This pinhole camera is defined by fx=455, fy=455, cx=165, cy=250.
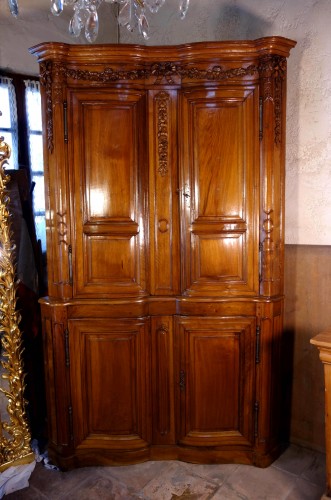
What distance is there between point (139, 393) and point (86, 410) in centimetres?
31

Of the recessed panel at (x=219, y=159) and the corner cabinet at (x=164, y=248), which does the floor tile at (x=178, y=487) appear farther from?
the recessed panel at (x=219, y=159)

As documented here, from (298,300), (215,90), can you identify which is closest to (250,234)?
(298,300)

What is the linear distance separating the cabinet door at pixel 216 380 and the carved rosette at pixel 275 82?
102 cm

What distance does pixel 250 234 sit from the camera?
2.36 meters

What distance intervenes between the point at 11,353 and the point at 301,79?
81.9 inches

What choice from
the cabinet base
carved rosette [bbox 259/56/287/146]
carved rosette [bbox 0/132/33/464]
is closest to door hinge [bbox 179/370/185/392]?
the cabinet base

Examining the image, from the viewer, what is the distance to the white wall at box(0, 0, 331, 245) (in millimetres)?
2486

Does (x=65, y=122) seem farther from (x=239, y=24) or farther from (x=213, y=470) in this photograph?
(x=213, y=470)

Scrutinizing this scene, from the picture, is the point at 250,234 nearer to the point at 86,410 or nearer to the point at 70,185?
the point at 70,185

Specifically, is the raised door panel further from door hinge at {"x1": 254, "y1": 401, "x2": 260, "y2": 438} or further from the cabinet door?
door hinge at {"x1": 254, "y1": 401, "x2": 260, "y2": 438}

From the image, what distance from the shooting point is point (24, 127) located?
9.54 ft

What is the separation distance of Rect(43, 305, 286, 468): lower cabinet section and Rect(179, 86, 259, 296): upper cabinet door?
25 centimetres

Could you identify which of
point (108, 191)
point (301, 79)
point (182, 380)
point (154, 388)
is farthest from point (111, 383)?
point (301, 79)

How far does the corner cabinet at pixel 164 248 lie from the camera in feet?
7.57
